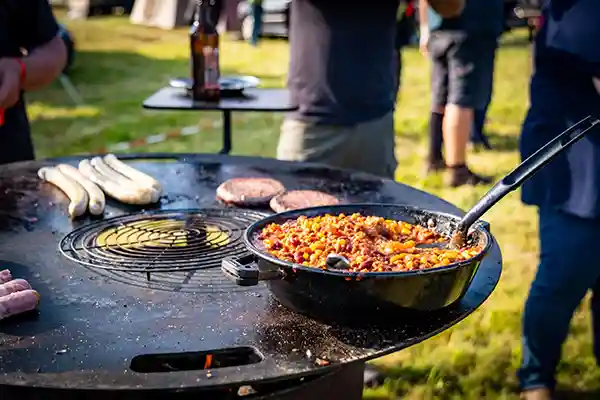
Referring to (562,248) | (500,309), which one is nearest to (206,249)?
(562,248)

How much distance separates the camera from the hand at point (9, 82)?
282 cm

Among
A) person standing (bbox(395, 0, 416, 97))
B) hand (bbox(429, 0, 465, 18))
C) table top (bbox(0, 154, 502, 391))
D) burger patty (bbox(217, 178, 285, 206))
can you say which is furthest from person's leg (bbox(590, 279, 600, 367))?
person standing (bbox(395, 0, 416, 97))

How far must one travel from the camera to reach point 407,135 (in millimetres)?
7492

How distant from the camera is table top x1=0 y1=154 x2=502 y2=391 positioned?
1386 mm

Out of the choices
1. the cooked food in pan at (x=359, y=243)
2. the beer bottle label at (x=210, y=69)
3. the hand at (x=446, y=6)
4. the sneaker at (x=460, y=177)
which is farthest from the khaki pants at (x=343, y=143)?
the sneaker at (x=460, y=177)

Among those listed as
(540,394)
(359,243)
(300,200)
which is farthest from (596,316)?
(359,243)

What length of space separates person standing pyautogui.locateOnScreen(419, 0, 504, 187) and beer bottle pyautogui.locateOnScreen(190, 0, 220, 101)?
241 centimetres

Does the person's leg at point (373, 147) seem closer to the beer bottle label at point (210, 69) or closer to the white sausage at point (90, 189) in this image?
the beer bottle label at point (210, 69)

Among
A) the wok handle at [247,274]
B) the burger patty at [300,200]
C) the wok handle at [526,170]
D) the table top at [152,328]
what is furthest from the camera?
the burger patty at [300,200]

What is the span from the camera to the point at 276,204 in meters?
2.22

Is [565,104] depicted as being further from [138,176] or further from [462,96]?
[462,96]

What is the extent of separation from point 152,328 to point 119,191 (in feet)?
2.83

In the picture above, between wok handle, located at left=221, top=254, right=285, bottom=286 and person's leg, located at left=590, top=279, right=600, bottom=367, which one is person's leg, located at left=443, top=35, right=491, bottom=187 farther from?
wok handle, located at left=221, top=254, right=285, bottom=286

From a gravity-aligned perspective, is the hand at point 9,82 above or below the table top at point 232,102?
above
